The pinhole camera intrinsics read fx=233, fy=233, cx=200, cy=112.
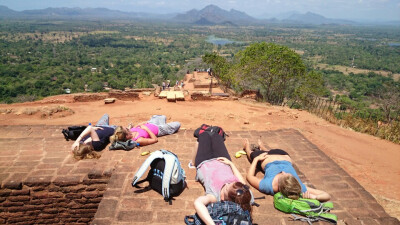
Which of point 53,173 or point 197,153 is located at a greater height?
point 197,153

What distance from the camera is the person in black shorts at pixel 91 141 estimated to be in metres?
4.21

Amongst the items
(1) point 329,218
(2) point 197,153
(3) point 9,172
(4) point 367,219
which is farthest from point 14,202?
(4) point 367,219

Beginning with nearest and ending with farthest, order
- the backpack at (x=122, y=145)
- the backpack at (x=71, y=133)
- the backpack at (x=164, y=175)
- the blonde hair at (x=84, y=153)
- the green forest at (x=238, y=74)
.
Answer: the backpack at (x=164, y=175) < the blonde hair at (x=84, y=153) < the backpack at (x=122, y=145) < the backpack at (x=71, y=133) < the green forest at (x=238, y=74)

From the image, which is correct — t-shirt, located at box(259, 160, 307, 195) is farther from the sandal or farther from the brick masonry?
the sandal

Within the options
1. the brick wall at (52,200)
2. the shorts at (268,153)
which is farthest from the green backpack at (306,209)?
the brick wall at (52,200)

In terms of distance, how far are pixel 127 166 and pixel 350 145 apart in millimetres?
6419

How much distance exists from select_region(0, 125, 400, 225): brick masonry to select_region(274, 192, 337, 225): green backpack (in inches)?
4.8

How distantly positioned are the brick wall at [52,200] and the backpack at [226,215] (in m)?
1.85

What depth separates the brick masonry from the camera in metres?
3.09

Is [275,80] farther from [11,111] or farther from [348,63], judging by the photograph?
[348,63]

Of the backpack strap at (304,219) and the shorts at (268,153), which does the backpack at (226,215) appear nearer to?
the backpack strap at (304,219)

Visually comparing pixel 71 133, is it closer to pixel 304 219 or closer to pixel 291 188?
pixel 291 188

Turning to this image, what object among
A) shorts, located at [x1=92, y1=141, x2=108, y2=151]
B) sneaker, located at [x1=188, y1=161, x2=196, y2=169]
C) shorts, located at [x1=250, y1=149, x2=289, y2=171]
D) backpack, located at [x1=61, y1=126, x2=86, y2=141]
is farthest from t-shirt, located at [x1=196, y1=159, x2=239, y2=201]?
backpack, located at [x1=61, y1=126, x2=86, y2=141]

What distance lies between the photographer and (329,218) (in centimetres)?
297
